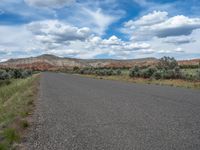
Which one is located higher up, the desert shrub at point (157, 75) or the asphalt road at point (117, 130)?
the asphalt road at point (117, 130)

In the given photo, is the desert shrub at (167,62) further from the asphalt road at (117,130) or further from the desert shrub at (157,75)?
the asphalt road at (117,130)

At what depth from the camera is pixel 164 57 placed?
64750 millimetres

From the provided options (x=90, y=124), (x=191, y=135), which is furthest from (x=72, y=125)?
(x=191, y=135)

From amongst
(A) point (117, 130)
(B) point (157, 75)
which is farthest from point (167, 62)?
(A) point (117, 130)

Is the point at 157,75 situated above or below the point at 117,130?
below

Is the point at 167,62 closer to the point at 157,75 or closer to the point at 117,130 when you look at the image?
the point at 157,75

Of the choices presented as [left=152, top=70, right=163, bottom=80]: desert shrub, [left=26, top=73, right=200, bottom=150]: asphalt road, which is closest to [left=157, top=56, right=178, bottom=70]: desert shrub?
[left=152, top=70, right=163, bottom=80]: desert shrub

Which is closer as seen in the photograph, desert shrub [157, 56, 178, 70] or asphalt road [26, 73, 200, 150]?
asphalt road [26, 73, 200, 150]

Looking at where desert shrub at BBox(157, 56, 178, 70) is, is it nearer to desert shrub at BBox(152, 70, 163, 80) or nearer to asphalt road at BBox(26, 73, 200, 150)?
desert shrub at BBox(152, 70, 163, 80)

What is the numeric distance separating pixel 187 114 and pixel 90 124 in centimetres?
351

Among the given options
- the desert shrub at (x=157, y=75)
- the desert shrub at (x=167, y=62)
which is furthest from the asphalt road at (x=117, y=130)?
the desert shrub at (x=167, y=62)

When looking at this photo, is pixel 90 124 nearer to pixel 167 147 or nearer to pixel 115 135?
pixel 115 135

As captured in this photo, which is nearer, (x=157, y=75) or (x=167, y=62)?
(x=157, y=75)

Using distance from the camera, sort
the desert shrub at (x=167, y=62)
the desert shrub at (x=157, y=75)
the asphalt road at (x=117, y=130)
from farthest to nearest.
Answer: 1. the desert shrub at (x=167, y=62)
2. the desert shrub at (x=157, y=75)
3. the asphalt road at (x=117, y=130)
